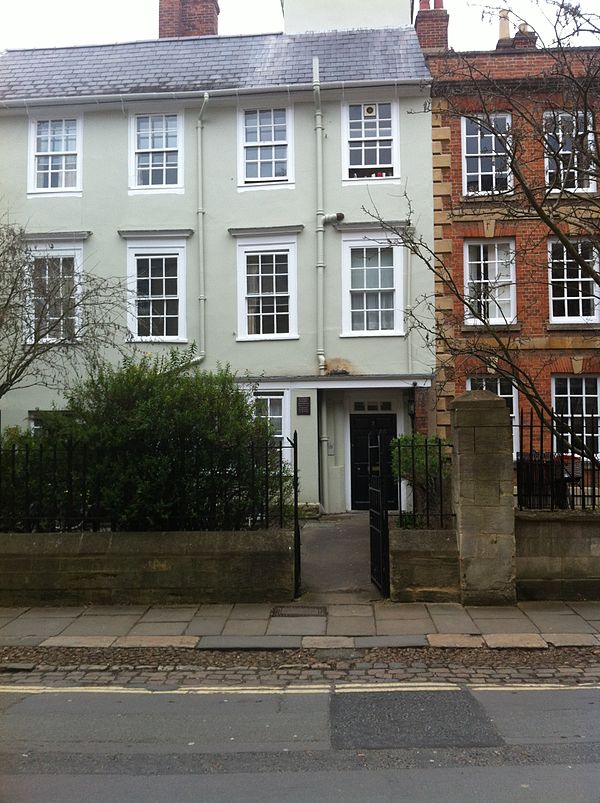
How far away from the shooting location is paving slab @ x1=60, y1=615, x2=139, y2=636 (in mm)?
7428

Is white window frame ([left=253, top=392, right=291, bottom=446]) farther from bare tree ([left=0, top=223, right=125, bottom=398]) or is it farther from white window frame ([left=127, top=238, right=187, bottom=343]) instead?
bare tree ([left=0, top=223, right=125, bottom=398])

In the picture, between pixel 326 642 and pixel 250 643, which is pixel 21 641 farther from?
pixel 326 642

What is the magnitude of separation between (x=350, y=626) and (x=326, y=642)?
0.57 m

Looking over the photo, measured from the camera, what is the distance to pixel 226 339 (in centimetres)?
1603

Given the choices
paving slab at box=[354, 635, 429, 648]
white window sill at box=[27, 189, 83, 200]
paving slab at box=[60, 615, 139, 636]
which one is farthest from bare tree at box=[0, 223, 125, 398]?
paving slab at box=[354, 635, 429, 648]

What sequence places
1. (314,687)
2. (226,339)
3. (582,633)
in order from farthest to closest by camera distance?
(226,339) < (582,633) < (314,687)

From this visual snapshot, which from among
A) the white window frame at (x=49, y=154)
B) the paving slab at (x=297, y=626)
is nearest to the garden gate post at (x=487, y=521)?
the paving slab at (x=297, y=626)

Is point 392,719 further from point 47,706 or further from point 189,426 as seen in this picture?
point 189,426

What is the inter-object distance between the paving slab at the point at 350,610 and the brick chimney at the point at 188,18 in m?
16.7

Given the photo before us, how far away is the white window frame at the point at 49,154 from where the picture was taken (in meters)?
16.5

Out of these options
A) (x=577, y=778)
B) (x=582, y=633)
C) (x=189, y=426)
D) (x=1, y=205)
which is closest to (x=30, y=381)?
(x=1, y=205)

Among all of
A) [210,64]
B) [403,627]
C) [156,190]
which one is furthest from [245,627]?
[210,64]

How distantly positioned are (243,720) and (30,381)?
41.9 ft

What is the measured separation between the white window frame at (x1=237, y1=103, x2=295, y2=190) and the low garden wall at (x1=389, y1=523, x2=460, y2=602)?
10330 mm
